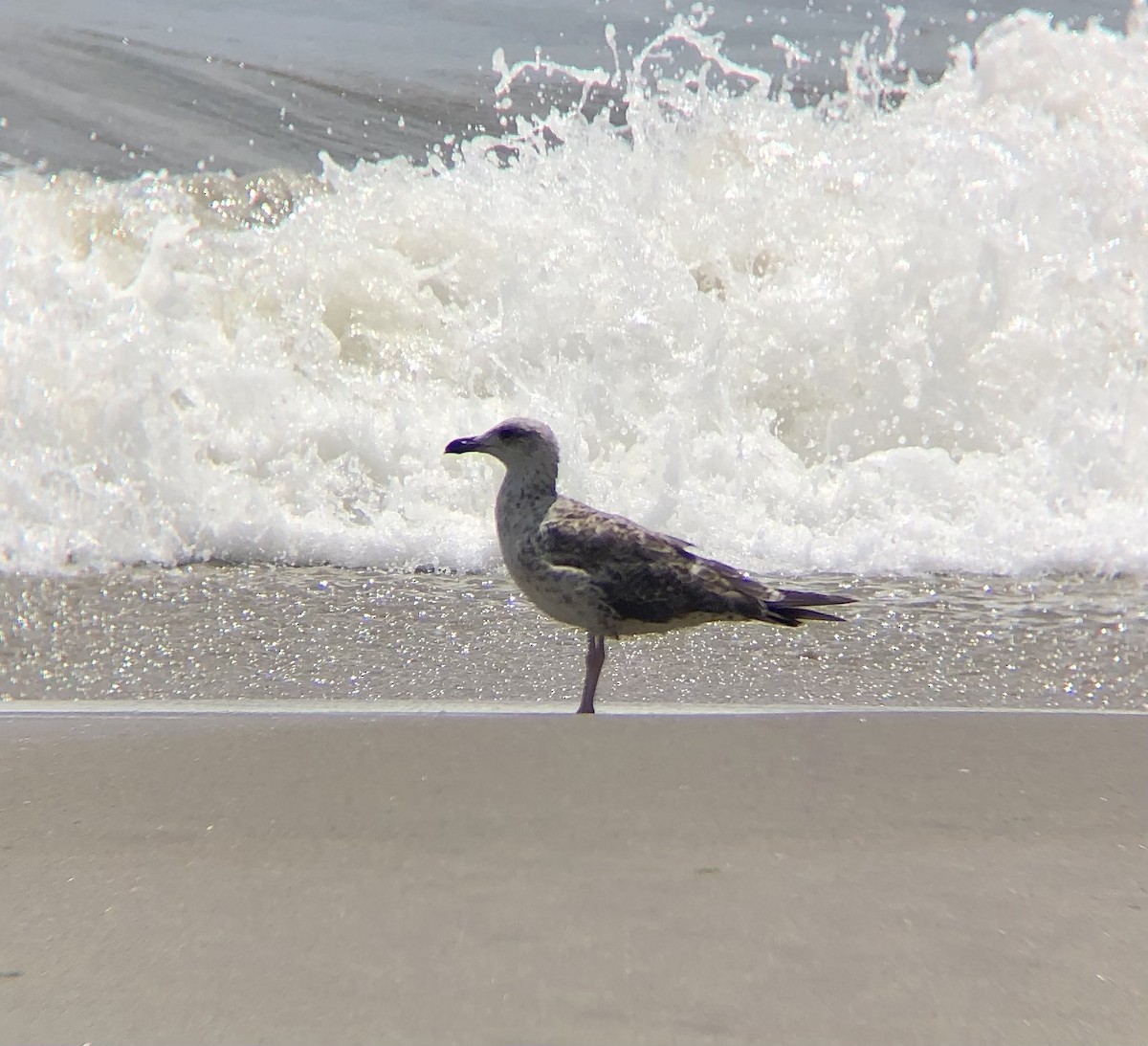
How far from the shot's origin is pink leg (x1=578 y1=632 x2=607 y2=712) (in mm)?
3635

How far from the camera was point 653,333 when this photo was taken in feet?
23.9

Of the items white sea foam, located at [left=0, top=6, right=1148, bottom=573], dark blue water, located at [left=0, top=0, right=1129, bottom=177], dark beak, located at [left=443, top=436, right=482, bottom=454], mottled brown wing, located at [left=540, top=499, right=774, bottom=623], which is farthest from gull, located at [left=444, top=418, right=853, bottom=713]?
dark blue water, located at [left=0, top=0, right=1129, bottom=177]

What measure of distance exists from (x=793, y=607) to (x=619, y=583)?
0.44m

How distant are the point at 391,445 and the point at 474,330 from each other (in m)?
1.22

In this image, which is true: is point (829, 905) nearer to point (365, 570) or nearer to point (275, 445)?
point (365, 570)

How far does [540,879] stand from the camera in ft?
7.54

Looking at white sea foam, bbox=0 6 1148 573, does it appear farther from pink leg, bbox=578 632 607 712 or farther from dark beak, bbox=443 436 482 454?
pink leg, bbox=578 632 607 712

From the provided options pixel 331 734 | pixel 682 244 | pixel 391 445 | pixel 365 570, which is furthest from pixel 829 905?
pixel 682 244

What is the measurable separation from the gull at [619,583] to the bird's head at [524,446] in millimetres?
157

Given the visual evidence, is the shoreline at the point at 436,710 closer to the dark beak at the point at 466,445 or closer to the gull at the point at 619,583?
the gull at the point at 619,583

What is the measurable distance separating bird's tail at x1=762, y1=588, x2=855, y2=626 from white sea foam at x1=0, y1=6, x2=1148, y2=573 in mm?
1803

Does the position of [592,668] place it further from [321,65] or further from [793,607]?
[321,65]

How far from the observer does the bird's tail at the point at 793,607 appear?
12.3ft

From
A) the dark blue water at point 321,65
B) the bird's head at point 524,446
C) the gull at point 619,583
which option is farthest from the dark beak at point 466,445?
the dark blue water at point 321,65
